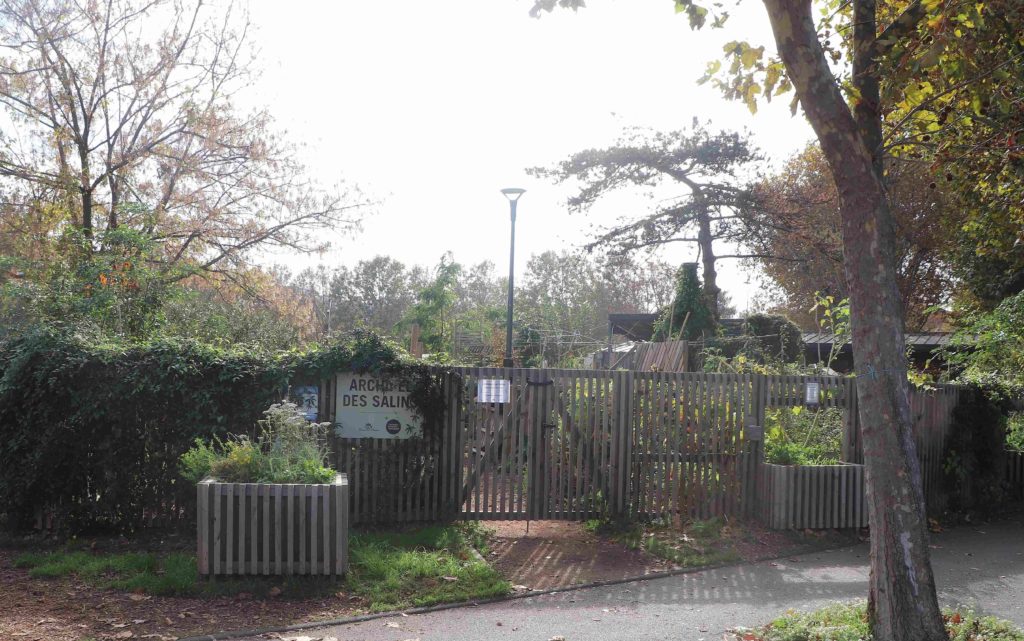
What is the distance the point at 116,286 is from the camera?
42.9ft

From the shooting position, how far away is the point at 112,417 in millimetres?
8875

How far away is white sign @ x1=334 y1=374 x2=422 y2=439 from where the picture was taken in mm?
9789

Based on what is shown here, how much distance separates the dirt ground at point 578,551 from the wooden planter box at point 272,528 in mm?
1743

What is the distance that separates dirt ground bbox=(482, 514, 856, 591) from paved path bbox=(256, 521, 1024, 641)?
35 cm

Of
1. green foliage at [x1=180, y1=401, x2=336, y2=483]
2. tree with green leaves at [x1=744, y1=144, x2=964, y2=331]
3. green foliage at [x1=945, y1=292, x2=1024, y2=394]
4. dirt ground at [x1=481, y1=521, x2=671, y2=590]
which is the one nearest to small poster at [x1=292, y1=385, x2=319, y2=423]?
green foliage at [x1=180, y1=401, x2=336, y2=483]

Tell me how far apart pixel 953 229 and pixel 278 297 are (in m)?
16.1

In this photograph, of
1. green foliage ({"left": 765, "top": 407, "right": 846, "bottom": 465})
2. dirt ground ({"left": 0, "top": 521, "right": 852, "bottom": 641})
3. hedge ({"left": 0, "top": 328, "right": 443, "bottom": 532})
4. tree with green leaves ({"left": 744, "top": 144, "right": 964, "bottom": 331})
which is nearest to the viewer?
dirt ground ({"left": 0, "top": 521, "right": 852, "bottom": 641})

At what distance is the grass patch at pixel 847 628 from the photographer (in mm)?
5684

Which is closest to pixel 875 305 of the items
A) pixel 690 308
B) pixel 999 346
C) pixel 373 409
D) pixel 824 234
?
pixel 373 409

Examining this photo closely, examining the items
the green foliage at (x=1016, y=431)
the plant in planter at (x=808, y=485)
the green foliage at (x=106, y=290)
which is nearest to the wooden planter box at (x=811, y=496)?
the plant in planter at (x=808, y=485)

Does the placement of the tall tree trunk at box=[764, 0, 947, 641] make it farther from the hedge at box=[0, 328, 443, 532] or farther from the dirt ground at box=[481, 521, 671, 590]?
the hedge at box=[0, 328, 443, 532]

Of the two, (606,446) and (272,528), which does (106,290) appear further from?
(606,446)

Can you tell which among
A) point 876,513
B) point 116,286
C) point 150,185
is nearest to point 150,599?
point 876,513

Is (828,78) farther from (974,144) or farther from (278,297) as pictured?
(278,297)
